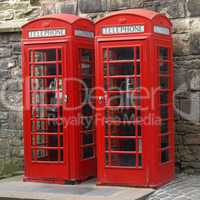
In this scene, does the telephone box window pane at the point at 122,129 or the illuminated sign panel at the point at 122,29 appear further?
the telephone box window pane at the point at 122,129

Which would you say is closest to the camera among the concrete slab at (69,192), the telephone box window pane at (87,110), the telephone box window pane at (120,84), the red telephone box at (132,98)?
the concrete slab at (69,192)

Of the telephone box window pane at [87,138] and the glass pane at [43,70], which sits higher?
the glass pane at [43,70]

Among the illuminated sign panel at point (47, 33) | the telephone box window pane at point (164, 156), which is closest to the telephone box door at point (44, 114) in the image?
the illuminated sign panel at point (47, 33)

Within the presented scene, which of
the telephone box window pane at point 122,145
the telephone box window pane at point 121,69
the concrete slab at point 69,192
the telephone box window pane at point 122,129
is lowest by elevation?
the concrete slab at point 69,192

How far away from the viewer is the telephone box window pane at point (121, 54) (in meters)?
6.61

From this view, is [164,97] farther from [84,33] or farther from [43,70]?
[43,70]

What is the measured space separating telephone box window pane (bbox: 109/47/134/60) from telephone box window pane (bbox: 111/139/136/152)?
1.10m

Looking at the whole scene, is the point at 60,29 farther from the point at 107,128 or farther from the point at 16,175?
the point at 16,175

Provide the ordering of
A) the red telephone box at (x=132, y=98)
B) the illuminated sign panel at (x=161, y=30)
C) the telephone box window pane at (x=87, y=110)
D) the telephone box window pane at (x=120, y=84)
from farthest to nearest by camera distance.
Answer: the telephone box window pane at (x=87, y=110)
the telephone box window pane at (x=120, y=84)
the illuminated sign panel at (x=161, y=30)
the red telephone box at (x=132, y=98)

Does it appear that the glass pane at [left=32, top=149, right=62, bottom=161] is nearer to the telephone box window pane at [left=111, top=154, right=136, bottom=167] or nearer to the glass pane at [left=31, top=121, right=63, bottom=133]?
the glass pane at [left=31, top=121, right=63, bottom=133]

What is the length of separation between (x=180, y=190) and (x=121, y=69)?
1.75 m

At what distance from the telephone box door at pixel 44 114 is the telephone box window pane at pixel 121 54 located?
771mm

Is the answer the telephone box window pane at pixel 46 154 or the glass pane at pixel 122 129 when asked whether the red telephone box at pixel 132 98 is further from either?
the telephone box window pane at pixel 46 154

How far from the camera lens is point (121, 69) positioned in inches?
264
